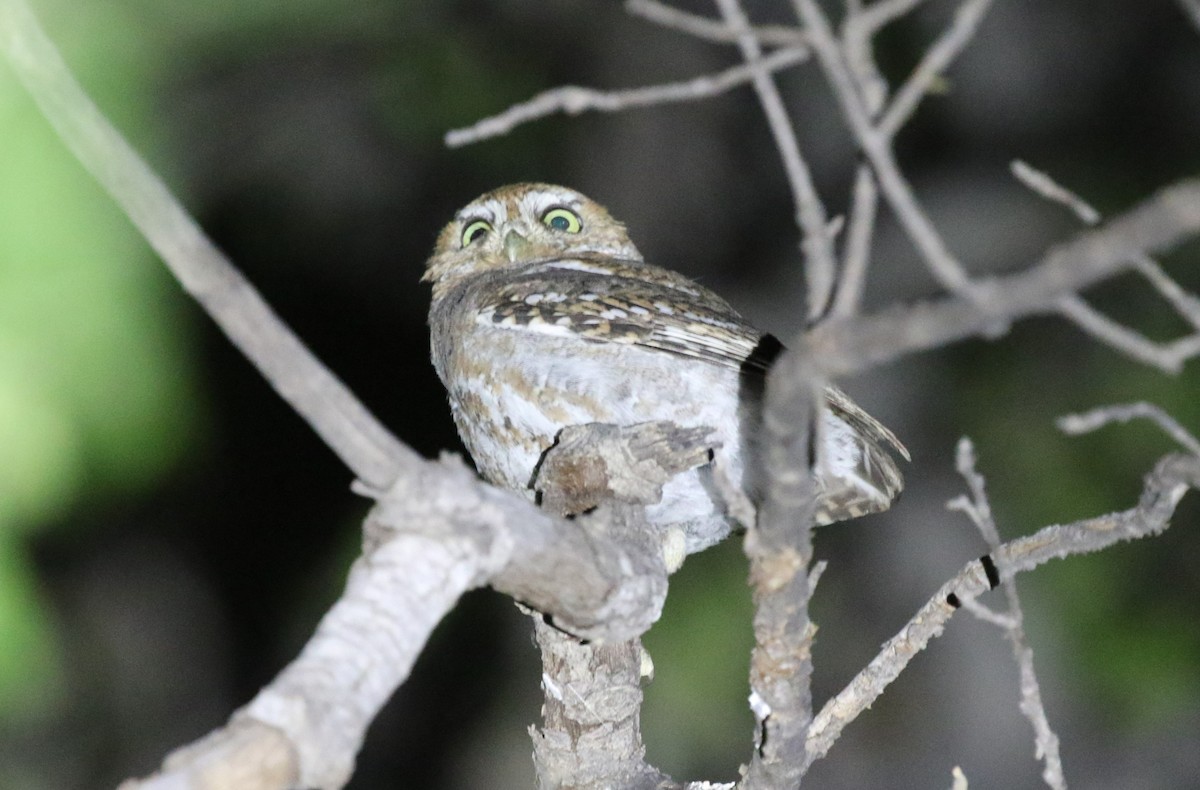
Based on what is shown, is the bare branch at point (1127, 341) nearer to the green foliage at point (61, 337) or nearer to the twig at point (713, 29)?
the twig at point (713, 29)

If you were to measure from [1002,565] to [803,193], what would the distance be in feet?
4.10

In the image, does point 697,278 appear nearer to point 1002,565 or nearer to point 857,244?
point 1002,565

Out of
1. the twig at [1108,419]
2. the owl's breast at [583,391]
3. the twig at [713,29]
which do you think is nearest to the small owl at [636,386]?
the owl's breast at [583,391]

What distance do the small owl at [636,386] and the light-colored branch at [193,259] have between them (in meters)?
1.87

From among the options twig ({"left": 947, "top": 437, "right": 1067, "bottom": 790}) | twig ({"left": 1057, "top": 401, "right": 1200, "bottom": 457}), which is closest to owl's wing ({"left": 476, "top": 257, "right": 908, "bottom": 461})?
twig ({"left": 947, "top": 437, "right": 1067, "bottom": 790})

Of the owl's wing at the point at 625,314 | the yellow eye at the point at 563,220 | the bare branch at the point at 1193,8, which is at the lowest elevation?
the bare branch at the point at 1193,8

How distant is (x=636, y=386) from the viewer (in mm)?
3953

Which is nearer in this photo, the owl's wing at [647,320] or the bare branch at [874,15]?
the bare branch at [874,15]

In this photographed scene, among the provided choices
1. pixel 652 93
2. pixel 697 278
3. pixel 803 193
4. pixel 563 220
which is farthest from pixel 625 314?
pixel 697 278

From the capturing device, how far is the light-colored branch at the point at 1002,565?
2801 millimetres

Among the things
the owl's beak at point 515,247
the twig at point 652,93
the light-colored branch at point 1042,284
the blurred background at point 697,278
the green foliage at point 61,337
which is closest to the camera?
the light-colored branch at point 1042,284

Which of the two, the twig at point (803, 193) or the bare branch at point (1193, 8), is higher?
the bare branch at point (1193, 8)

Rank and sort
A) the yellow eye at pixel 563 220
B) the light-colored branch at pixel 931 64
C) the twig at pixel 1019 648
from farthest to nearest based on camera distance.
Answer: the yellow eye at pixel 563 220, the twig at pixel 1019 648, the light-colored branch at pixel 931 64

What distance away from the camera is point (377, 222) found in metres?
8.46
